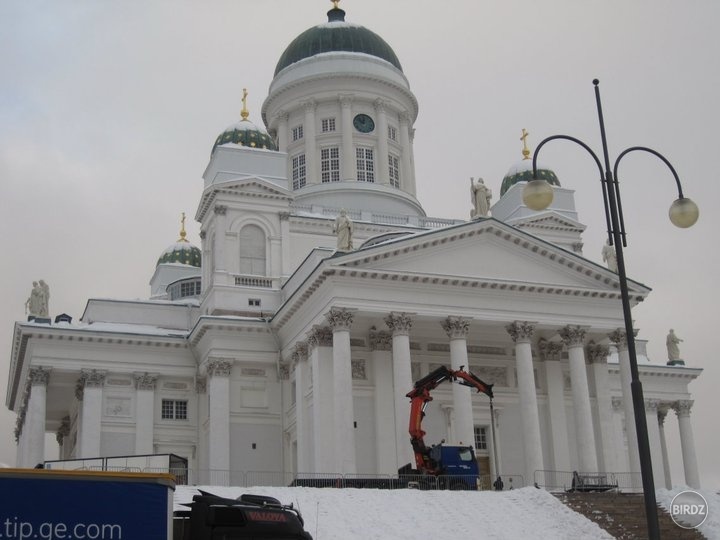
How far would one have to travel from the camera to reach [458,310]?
42.1m

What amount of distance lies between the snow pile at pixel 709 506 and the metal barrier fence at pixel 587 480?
12.4 feet

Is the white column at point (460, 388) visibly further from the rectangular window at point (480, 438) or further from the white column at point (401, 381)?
the rectangular window at point (480, 438)

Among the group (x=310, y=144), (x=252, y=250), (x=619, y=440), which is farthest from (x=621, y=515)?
(x=310, y=144)

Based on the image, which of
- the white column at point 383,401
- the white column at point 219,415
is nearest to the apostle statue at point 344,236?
the white column at point 383,401

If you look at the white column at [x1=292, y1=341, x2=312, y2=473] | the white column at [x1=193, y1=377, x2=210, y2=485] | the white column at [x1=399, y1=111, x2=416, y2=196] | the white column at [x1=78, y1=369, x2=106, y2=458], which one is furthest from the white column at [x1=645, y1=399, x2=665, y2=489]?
the white column at [x1=78, y1=369, x2=106, y2=458]

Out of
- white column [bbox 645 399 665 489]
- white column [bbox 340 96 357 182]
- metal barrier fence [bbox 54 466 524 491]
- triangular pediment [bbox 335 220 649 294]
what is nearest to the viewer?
metal barrier fence [bbox 54 466 524 491]

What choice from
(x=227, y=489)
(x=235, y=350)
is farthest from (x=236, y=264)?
(x=227, y=489)

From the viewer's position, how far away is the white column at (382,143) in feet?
189

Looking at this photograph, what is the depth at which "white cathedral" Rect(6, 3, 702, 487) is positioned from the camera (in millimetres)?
41188

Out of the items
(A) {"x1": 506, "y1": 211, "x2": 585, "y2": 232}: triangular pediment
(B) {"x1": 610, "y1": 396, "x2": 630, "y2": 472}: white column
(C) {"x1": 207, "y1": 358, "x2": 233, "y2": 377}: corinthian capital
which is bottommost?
(B) {"x1": 610, "y1": 396, "x2": 630, "y2": 472}: white column

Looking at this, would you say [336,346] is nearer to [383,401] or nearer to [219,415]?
[383,401]

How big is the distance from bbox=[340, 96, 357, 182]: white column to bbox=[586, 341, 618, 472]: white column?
17.1 metres

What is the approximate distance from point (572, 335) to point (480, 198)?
6.74 meters

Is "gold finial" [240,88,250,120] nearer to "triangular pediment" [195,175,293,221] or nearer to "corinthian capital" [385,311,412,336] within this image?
"triangular pediment" [195,175,293,221]
